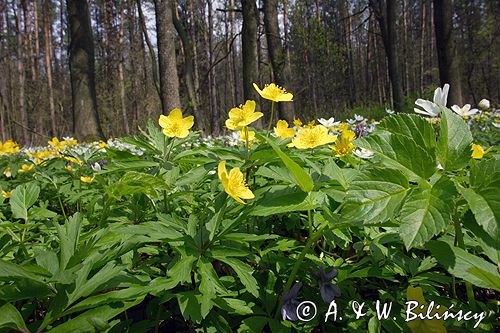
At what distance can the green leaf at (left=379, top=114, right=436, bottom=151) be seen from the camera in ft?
2.56

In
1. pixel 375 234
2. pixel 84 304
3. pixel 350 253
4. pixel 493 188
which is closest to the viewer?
pixel 493 188

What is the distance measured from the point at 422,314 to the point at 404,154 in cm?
39

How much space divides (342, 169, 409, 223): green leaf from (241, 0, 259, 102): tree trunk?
22.2 ft

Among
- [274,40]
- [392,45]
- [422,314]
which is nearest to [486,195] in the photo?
[422,314]

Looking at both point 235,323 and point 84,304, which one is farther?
point 235,323

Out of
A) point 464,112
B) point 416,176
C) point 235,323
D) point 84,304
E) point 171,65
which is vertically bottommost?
point 235,323

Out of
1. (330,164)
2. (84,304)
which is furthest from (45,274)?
(330,164)

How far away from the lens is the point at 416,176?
732mm

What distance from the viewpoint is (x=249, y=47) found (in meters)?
7.46

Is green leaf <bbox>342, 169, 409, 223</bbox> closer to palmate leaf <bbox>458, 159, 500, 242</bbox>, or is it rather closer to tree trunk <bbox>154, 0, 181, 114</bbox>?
palmate leaf <bbox>458, 159, 500, 242</bbox>

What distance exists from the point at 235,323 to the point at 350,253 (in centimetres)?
53

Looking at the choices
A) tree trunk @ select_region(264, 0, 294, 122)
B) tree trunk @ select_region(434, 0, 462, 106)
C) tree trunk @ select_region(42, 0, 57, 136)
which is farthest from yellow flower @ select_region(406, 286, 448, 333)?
tree trunk @ select_region(42, 0, 57, 136)

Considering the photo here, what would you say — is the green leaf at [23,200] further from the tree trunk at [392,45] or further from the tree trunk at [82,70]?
the tree trunk at [82,70]

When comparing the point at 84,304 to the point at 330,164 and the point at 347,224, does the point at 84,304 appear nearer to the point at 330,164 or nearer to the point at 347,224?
the point at 347,224
